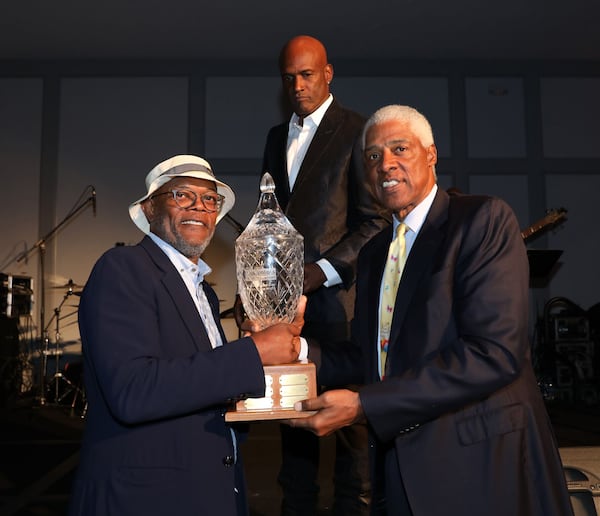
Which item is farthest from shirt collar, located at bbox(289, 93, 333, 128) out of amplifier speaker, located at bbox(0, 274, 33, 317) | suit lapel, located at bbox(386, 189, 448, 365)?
amplifier speaker, located at bbox(0, 274, 33, 317)

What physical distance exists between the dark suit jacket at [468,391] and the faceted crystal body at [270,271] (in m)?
0.37

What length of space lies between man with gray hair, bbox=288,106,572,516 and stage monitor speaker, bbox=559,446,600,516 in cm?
86

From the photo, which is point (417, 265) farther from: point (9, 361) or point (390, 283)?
point (9, 361)

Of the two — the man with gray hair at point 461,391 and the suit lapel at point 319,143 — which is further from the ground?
the suit lapel at point 319,143

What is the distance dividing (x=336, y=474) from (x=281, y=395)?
869 mm

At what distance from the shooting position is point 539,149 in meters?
8.41

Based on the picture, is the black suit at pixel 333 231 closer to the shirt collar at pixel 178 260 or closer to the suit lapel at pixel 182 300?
the shirt collar at pixel 178 260

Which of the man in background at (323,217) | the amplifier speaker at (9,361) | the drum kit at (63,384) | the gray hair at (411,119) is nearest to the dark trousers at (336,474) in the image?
the man in background at (323,217)

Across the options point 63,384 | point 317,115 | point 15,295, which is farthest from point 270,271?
point 15,295

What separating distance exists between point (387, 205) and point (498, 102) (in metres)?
7.39

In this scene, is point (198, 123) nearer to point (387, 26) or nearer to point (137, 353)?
point (387, 26)

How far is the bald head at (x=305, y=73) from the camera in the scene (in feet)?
7.38

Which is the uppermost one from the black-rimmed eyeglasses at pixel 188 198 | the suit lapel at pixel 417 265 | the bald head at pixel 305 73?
the bald head at pixel 305 73

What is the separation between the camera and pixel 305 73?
2.26 meters
